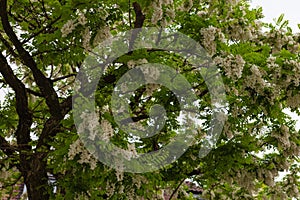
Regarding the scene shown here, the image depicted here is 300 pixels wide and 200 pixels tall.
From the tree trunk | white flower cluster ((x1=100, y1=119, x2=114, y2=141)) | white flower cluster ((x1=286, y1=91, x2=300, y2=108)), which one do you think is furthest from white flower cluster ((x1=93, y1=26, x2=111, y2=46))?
white flower cluster ((x1=286, y1=91, x2=300, y2=108))

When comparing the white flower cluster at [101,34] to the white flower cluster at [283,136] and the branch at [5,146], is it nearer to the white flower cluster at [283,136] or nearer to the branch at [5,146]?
the branch at [5,146]

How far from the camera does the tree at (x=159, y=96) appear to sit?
5.82 metres

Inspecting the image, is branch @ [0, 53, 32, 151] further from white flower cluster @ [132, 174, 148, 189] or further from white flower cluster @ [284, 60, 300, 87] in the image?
white flower cluster @ [284, 60, 300, 87]

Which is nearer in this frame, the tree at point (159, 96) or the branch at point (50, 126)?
the tree at point (159, 96)

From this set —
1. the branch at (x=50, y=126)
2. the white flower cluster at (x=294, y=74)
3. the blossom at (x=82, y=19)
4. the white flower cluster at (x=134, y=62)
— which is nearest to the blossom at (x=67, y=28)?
the blossom at (x=82, y=19)

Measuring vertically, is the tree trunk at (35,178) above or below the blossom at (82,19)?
below

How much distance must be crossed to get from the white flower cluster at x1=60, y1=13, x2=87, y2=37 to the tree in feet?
0.05

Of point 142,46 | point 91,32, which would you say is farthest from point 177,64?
point 91,32

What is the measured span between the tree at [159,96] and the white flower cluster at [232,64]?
0.05 ft

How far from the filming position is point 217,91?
6.55m

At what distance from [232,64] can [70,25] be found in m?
2.23

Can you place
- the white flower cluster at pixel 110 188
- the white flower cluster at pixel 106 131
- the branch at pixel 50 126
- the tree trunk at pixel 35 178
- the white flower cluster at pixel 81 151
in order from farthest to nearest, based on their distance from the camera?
the tree trunk at pixel 35 178 → the branch at pixel 50 126 → the white flower cluster at pixel 110 188 → the white flower cluster at pixel 81 151 → the white flower cluster at pixel 106 131

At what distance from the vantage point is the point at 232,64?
5750 mm

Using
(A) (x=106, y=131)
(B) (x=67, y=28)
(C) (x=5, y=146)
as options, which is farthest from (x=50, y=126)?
(A) (x=106, y=131)
